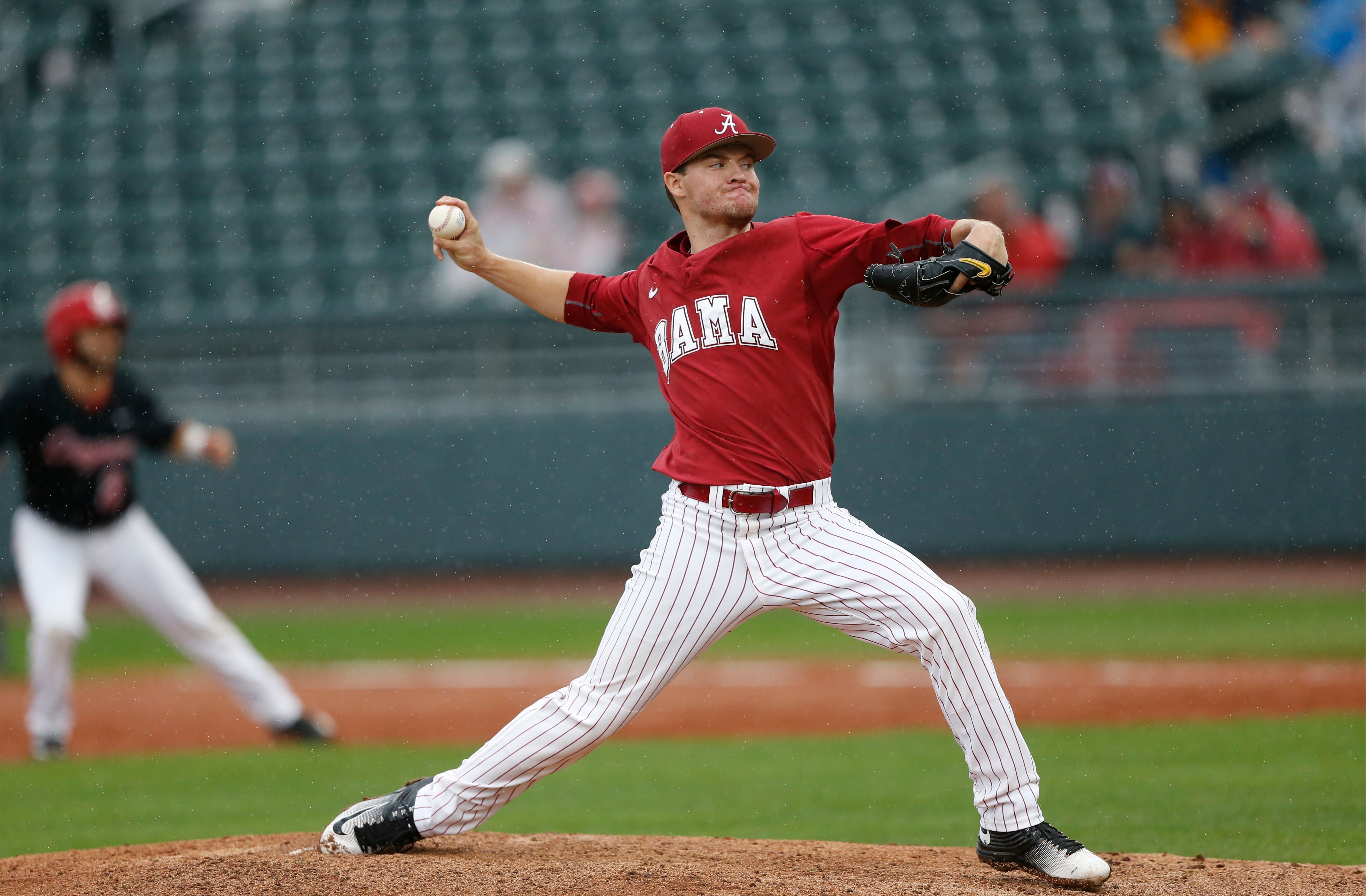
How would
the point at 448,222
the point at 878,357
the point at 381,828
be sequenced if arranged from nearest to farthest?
the point at 381,828
the point at 448,222
the point at 878,357

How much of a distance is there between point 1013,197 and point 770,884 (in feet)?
28.8

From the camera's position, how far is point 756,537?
3402 millimetres

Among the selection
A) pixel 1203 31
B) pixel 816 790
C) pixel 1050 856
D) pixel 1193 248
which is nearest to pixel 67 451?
pixel 816 790

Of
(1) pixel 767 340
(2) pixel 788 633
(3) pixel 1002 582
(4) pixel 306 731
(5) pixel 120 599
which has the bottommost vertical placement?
(2) pixel 788 633

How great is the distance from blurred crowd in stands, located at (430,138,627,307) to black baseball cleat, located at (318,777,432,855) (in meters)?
7.69

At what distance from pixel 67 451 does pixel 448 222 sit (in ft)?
11.4

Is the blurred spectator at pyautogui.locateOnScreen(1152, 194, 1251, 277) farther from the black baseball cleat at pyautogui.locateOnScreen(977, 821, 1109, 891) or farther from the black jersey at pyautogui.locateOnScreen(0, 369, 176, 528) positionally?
the black baseball cleat at pyautogui.locateOnScreen(977, 821, 1109, 891)

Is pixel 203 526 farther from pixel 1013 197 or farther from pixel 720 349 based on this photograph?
pixel 720 349

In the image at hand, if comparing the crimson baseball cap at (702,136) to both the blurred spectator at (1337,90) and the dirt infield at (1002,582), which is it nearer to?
the dirt infield at (1002,582)

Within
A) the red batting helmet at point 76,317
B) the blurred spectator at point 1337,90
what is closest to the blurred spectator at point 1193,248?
the blurred spectator at point 1337,90

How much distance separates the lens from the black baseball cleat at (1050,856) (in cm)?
332

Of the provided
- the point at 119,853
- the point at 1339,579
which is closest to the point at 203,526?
the point at 119,853

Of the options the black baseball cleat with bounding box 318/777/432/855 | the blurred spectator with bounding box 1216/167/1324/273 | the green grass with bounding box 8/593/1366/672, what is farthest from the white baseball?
the blurred spectator with bounding box 1216/167/1324/273

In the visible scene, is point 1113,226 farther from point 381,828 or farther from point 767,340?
point 381,828
